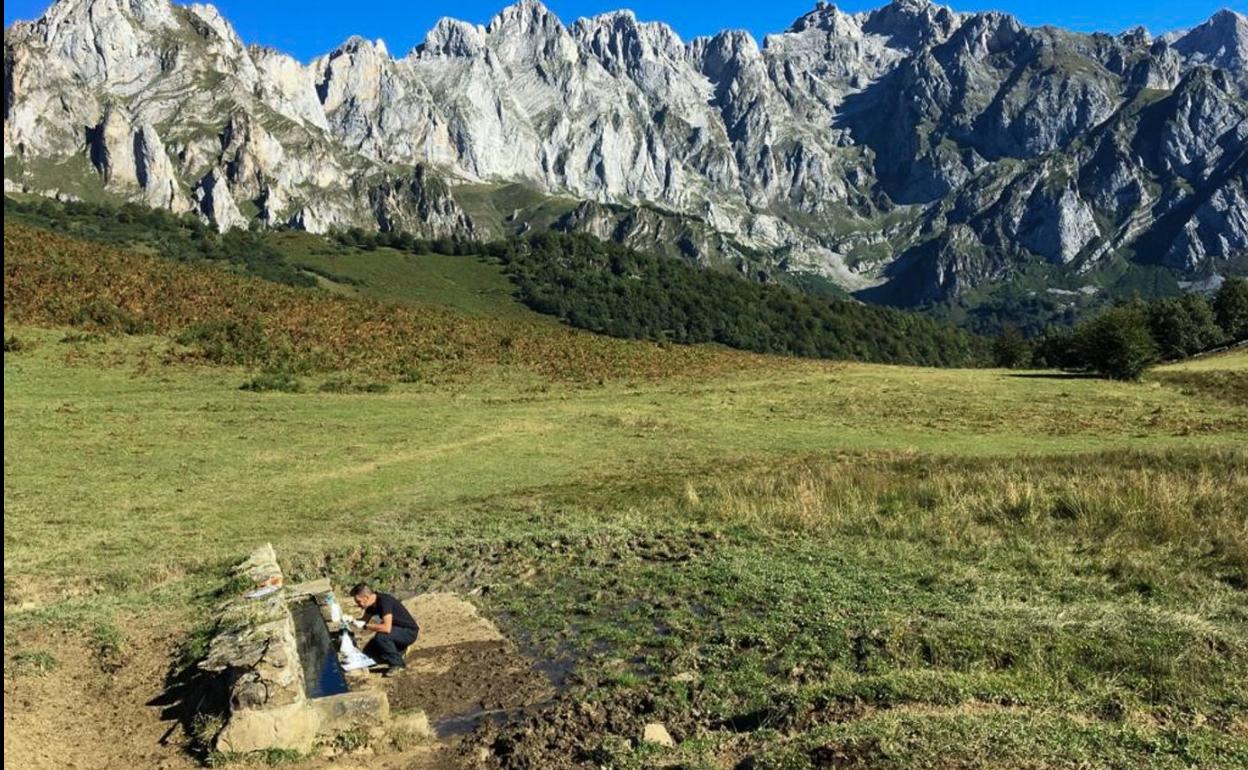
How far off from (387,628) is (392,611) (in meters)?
0.37

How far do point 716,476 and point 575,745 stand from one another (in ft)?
64.2

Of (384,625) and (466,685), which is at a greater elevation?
(384,625)

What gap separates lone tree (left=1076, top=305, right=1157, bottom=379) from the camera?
230 ft

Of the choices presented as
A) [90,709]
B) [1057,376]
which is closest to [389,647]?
[90,709]

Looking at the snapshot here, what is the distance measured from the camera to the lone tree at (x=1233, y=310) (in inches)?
4377

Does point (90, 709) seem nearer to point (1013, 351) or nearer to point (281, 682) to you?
point (281, 682)

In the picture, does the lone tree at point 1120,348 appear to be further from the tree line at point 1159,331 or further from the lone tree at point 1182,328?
the lone tree at point 1182,328

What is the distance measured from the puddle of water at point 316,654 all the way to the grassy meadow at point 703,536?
2.58m

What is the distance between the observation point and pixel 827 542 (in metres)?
20.2

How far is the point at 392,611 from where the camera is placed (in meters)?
14.7

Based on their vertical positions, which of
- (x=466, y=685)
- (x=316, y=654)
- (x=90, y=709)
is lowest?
(x=90, y=709)

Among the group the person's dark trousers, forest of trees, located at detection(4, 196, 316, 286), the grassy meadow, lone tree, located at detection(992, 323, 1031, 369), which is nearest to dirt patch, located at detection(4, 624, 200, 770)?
the grassy meadow

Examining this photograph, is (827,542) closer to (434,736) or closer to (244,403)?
(434,736)

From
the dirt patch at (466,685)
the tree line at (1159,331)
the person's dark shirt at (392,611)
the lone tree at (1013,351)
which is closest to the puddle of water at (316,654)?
the person's dark shirt at (392,611)
